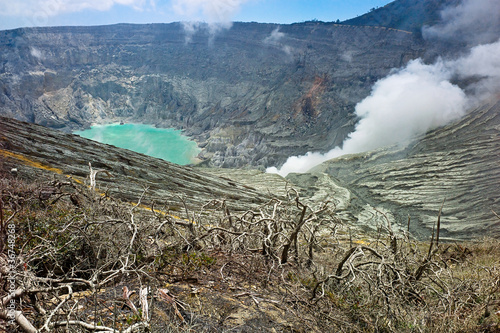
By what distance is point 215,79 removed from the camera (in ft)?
328

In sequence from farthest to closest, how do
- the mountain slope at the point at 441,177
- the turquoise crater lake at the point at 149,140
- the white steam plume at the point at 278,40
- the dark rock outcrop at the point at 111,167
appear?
the white steam plume at the point at 278,40, the turquoise crater lake at the point at 149,140, the mountain slope at the point at 441,177, the dark rock outcrop at the point at 111,167

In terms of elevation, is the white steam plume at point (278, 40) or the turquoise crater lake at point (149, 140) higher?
the white steam plume at point (278, 40)

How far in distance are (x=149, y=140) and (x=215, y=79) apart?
32952mm

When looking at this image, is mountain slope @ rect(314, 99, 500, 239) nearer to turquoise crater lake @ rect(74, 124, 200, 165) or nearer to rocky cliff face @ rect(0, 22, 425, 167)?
rocky cliff face @ rect(0, 22, 425, 167)

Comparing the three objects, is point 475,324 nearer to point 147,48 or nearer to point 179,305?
point 179,305

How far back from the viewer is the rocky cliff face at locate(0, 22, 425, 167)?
6494cm

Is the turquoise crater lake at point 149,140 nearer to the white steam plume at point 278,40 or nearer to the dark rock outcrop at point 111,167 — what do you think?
the white steam plume at point 278,40

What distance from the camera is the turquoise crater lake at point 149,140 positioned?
69562 mm

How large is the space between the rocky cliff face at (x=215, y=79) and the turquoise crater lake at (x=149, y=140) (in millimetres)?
3867

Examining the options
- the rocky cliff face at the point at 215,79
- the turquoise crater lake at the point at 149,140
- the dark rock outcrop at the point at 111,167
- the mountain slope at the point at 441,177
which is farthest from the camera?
the turquoise crater lake at the point at 149,140

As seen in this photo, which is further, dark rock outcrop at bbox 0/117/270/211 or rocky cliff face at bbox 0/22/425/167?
rocky cliff face at bbox 0/22/425/167

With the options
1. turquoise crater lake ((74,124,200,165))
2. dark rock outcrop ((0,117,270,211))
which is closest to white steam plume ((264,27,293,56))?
turquoise crater lake ((74,124,200,165))

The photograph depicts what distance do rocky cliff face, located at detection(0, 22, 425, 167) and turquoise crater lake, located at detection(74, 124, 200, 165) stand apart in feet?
12.7

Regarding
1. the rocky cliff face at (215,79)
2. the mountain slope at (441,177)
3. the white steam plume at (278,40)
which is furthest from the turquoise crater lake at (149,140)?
the white steam plume at (278,40)
